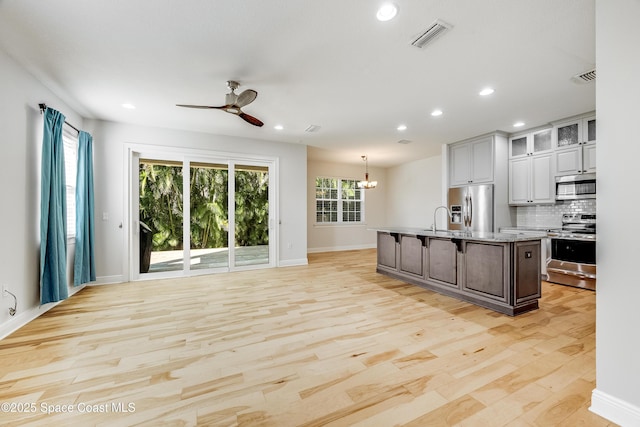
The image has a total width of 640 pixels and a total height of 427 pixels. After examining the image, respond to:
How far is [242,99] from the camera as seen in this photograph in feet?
9.47

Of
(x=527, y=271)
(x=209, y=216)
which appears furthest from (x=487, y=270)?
(x=209, y=216)

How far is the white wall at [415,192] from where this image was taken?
24.3 feet

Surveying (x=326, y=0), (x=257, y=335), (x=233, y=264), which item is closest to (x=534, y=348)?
(x=257, y=335)

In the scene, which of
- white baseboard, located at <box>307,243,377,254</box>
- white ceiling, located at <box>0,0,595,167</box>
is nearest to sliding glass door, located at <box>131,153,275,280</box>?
white ceiling, located at <box>0,0,595,167</box>

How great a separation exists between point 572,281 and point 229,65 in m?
5.71

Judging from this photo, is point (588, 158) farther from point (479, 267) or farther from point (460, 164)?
point (479, 267)

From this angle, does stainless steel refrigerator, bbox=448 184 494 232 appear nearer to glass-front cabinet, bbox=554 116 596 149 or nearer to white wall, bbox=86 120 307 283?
glass-front cabinet, bbox=554 116 596 149

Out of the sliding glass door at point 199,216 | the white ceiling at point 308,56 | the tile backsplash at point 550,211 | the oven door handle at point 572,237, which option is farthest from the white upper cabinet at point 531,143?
the sliding glass door at point 199,216

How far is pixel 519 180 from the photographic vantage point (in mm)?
5039

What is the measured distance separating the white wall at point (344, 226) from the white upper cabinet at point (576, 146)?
4939 millimetres

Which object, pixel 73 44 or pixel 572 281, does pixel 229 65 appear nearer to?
pixel 73 44

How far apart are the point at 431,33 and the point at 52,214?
4.42 meters

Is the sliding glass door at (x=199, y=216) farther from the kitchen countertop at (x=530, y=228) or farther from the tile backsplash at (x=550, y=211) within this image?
the tile backsplash at (x=550, y=211)

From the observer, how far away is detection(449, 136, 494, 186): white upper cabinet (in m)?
5.15
